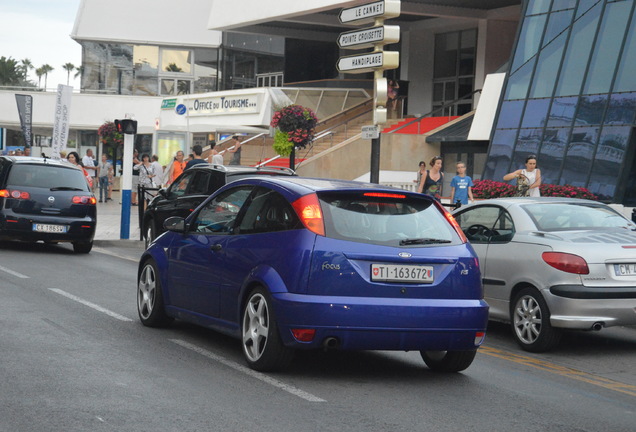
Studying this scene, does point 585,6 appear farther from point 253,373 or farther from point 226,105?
point 226,105

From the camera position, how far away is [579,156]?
2691 centimetres

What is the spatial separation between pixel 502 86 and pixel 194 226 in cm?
2379

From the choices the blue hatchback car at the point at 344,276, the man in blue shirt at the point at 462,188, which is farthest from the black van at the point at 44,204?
the blue hatchback car at the point at 344,276

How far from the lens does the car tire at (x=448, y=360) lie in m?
8.04

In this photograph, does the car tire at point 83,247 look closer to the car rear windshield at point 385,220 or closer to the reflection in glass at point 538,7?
the car rear windshield at point 385,220

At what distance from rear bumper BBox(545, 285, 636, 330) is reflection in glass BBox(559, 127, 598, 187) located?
17165 mm

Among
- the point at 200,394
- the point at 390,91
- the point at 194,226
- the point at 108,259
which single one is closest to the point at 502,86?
the point at 390,91

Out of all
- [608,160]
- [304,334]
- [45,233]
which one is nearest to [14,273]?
[45,233]

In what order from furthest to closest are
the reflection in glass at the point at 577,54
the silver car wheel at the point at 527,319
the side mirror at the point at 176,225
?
1. the reflection in glass at the point at 577,54
2. the silver car wheel at the point at 527,319
3. the side mirror at the point at 176,225

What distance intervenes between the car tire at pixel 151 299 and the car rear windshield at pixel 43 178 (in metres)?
9.18

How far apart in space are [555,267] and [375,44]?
7667 mm

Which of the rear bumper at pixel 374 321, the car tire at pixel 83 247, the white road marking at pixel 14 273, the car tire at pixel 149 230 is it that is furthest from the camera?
the car tire at pixel 83 247

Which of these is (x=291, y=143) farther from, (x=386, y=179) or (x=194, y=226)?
(x=194, y=226)

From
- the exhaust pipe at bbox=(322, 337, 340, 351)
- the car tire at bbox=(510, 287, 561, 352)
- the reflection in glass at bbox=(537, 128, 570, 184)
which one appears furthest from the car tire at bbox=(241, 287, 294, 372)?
the reflection in glass at bbox=(537, 128, 570, 184)
